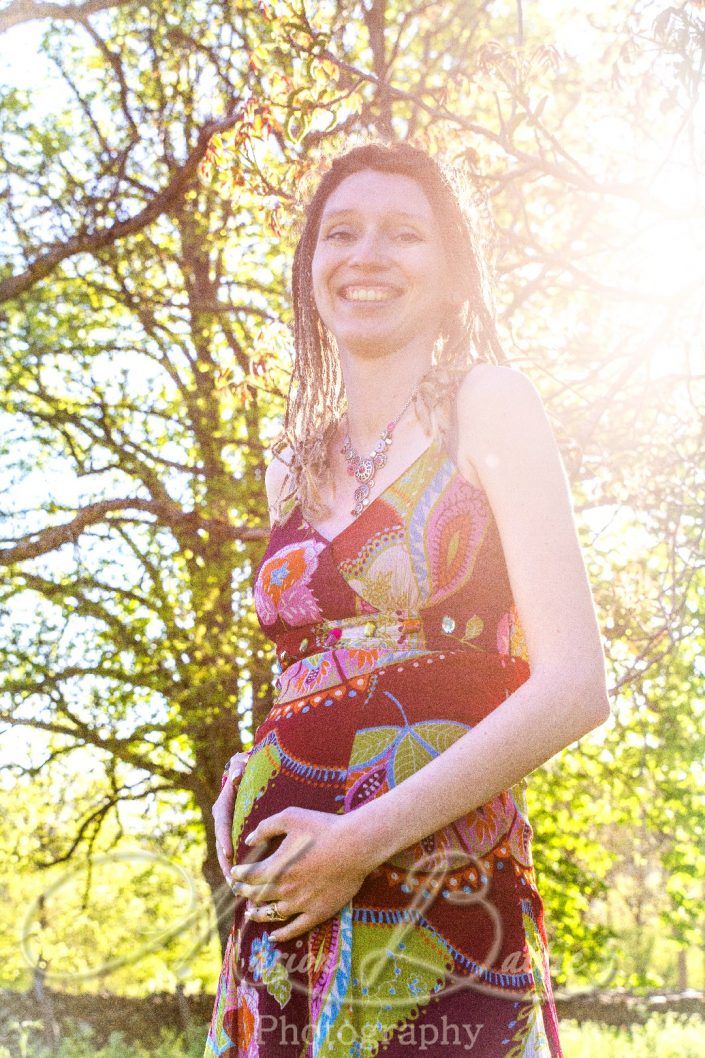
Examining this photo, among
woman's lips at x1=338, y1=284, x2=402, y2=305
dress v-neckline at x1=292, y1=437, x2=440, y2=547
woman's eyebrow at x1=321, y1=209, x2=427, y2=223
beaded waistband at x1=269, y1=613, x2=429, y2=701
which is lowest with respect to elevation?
beaded waistband at x1=269, y1=613, x2=429, y2=701

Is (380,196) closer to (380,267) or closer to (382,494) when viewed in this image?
(380,267)

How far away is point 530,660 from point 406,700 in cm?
22

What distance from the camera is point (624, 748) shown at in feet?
31.8

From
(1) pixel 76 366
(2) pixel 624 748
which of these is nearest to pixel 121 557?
(1) pixel 76 366

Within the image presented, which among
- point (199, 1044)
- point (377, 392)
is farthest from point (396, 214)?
point (199, 1044)

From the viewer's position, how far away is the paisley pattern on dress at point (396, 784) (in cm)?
147

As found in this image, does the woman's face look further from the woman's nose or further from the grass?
the grass

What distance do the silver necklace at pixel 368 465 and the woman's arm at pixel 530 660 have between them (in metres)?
0.26

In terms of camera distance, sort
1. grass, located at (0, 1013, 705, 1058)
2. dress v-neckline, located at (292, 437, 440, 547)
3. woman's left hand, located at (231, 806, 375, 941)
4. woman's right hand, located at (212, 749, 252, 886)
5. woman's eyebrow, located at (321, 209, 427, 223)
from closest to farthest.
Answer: woman's left hand, located at (231, 806, 375, 941) → dress v-neckline, located at (292, 437, 440, 547) → woman's right hand, located at (212, 749, 252, 886) → woman's eyebrow, located at (321, 209, 427, 223) → grass, located at (0, 1013, 705, 1058)

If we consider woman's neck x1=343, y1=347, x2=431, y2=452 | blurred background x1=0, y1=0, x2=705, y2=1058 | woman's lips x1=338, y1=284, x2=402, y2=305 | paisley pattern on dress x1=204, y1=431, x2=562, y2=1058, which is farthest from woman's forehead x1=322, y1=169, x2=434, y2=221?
blurred background x1=0, y1=0, x2=705, y2=1058

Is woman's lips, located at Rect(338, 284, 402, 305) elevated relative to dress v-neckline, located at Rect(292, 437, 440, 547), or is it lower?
elevated

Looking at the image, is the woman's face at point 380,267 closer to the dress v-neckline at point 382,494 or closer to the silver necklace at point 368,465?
the silver necklace at point 368,465

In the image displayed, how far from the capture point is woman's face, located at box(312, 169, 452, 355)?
195cm

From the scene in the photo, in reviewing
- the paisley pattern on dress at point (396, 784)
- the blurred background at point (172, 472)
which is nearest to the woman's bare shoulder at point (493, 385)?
the paisley pattern on dress at point (396, 784)
